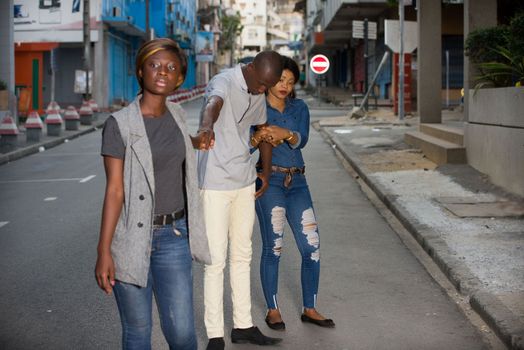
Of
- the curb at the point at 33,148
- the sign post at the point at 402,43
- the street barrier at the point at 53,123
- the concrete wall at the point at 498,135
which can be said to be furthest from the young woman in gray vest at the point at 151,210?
the sign post at the point at 402,43

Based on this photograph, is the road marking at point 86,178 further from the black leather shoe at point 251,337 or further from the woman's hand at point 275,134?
the black leather shoe at point 251,337

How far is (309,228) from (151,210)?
6.86 feet

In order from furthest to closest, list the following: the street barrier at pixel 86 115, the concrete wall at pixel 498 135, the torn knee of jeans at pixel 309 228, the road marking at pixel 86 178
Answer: the street barrier at pixel 86 115, the road marking at pixel 86 178, the concrete wall at pixel 498 135, the torn knee of jeans at pixel 309 228

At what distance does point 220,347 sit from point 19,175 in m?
11.5

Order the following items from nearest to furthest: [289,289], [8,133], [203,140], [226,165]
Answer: [203,140], [226,165], [289,289], [8,133]

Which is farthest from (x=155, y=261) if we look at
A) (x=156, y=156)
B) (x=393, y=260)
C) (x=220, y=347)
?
(x=393, y=260)

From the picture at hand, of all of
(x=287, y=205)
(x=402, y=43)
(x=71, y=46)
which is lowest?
(x=287, y=205)

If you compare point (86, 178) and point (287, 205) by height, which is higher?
point (287, 205)

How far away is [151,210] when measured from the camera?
3.66 metres

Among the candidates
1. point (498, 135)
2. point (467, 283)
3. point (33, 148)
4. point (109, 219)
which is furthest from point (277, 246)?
point (33, 148)

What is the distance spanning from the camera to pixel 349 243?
8.76 meters

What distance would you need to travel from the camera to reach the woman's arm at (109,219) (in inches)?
140

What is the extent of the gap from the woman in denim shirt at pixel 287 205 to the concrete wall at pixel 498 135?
5.81 meters

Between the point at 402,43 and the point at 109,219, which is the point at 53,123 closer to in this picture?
the point at 402,43
